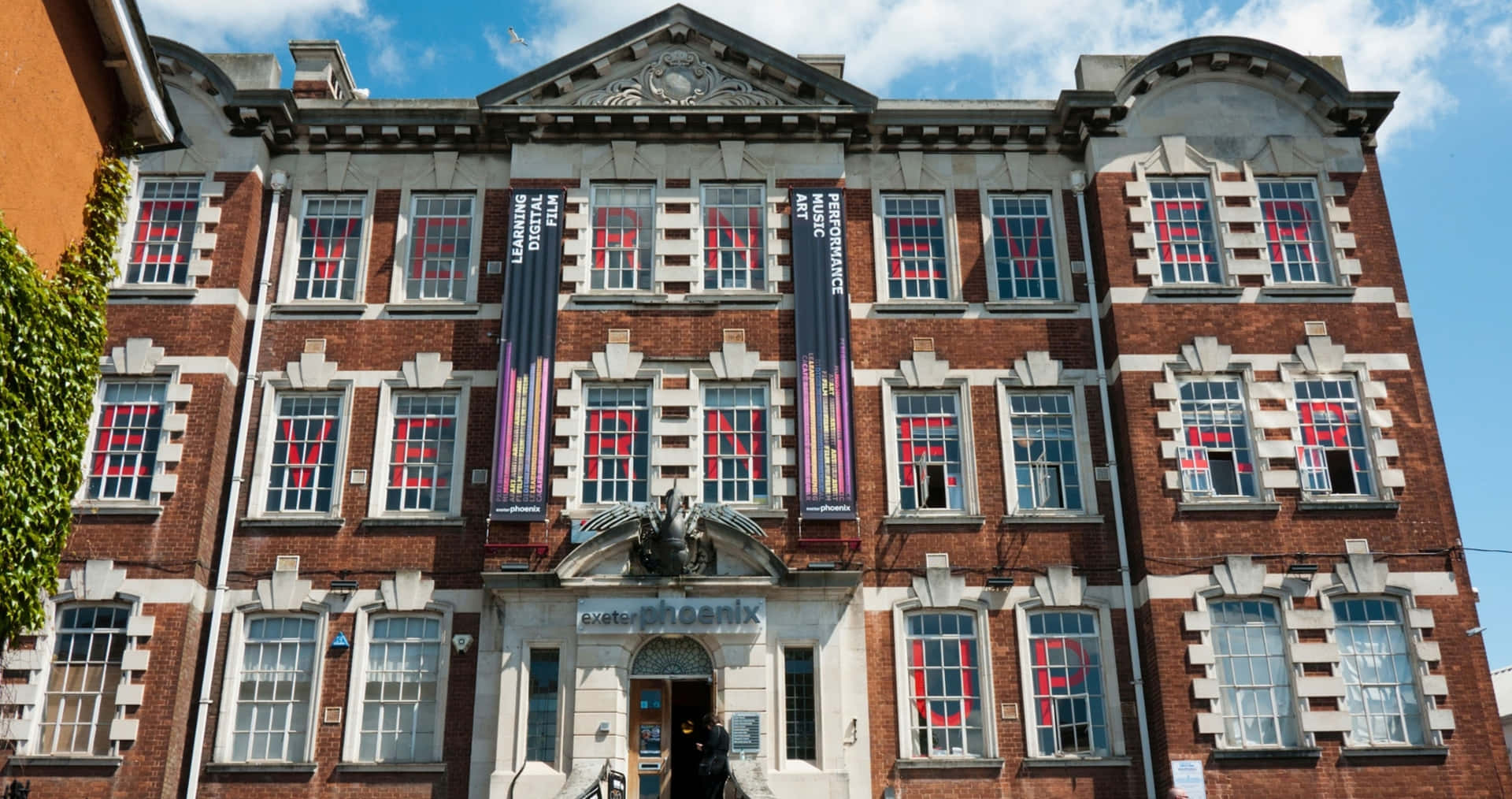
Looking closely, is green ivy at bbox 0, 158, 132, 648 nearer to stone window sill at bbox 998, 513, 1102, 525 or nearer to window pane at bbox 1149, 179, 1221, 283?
stone window sill at bbox 998, 513, 1102, 525

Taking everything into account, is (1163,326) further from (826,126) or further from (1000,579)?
(826,126)

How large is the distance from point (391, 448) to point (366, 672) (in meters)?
3.93

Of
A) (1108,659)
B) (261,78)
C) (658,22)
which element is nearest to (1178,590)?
(1108,659)

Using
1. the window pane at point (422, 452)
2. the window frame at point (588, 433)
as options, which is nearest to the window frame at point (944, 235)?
the window frame at point (588, 433)

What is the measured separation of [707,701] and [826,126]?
10856mm

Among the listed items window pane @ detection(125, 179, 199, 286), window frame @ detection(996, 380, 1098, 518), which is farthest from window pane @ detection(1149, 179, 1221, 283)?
window pane @ detection(125, 179, 199, 286)

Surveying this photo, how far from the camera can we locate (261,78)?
971 inches

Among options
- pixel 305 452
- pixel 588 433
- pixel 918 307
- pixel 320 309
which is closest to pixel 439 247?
pixel 320 309

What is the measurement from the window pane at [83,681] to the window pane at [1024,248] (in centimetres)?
1652

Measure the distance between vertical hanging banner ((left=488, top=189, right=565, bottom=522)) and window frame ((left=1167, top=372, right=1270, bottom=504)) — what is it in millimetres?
10964

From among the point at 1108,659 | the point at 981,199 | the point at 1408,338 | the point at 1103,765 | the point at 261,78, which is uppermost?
the point at 261,78

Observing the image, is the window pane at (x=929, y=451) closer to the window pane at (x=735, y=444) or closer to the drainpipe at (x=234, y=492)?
the window pane at (x=735, y=444)

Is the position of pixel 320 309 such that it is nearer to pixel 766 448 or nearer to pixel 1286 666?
pixel 766 448

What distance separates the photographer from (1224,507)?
22125mm
